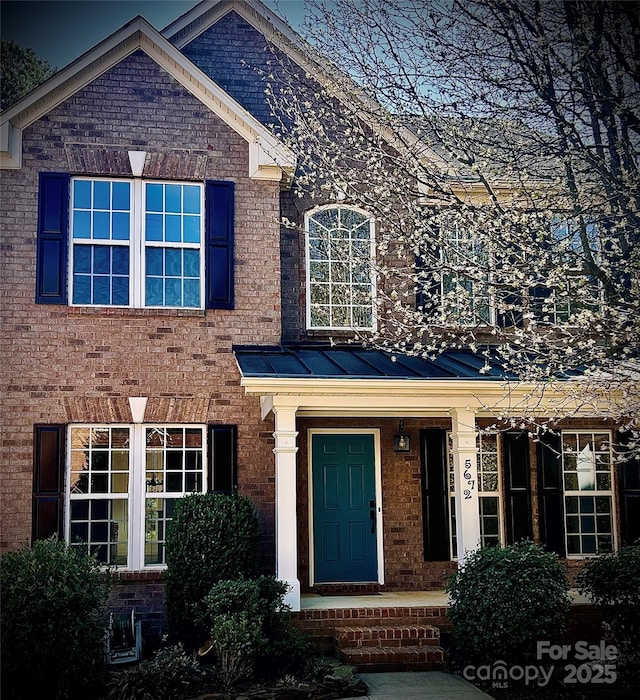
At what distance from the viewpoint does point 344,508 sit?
39.9 ft

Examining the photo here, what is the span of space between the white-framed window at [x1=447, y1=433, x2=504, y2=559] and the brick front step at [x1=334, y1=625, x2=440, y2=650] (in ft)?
8.06

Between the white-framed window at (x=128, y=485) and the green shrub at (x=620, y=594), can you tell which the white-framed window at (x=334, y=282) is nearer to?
the white-framed window at (x=128, y=485)

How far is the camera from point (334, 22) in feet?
32.6

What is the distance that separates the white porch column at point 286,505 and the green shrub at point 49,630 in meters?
2.22

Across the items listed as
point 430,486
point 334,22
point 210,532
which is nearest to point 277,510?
point 210,532

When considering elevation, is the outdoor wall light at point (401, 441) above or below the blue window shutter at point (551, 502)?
above

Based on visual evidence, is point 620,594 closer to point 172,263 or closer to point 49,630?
point 49,630

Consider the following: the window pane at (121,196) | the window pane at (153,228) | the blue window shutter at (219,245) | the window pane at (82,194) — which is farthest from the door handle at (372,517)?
the window pane at (82,194)

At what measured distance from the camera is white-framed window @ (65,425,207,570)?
10.9 meters

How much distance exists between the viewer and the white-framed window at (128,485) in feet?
35.9

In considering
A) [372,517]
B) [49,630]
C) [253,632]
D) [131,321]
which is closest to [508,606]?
[253,632]

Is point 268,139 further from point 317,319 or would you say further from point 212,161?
point 317,319

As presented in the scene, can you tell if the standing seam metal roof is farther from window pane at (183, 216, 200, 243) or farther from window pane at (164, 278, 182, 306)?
window pane at (183, 216, 200, 243)

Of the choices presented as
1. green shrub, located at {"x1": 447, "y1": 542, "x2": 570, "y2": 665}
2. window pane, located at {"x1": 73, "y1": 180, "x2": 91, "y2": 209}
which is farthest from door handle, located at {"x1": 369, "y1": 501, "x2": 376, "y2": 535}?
window pane, located at {"x1": 73, "y1": 180, "x2": 91, "y2": 209}
